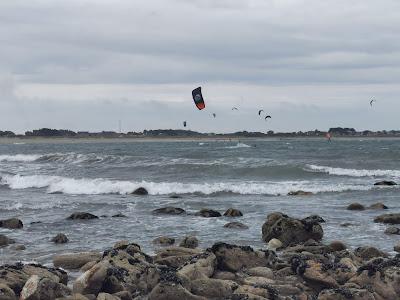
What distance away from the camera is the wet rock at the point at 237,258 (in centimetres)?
1170

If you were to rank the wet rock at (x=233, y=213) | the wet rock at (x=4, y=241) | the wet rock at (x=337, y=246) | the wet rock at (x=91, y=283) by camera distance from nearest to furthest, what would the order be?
the wet rock at (x=91, y=283) < the wet rock at (x=337, y=246) < the wet rock at (x=4, y=241) < the wet rock at (x=233, y=213)

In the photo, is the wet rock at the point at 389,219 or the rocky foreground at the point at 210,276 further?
the wet rock at the point at 389,219

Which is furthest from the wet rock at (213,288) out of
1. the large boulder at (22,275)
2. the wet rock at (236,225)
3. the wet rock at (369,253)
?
the wet rock at (236,225)

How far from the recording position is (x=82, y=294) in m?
9.67

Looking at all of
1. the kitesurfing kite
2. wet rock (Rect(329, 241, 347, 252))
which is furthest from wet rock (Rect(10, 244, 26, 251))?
the kitesurfing kite

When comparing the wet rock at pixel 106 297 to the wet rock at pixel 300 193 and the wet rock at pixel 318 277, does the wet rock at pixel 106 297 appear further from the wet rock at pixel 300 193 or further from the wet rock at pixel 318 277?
the wet rock at pixel 300 193

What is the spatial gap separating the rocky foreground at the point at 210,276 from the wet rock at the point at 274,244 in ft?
4.65

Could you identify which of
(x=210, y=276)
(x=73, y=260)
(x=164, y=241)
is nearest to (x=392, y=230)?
(x=164, y=241)

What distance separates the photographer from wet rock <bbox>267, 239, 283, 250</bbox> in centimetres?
1452

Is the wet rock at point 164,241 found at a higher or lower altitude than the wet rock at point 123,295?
lower

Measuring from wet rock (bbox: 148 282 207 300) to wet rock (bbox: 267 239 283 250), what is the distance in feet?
17.1

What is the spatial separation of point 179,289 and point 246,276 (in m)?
2.15

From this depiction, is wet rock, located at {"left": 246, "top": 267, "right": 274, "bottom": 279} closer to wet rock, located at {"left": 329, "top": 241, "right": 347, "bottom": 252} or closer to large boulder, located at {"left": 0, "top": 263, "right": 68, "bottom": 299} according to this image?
wet rock, located at {"left": 329, "top": 241, "right": 347, "bottom": 252}

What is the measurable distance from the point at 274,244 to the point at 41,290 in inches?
266
